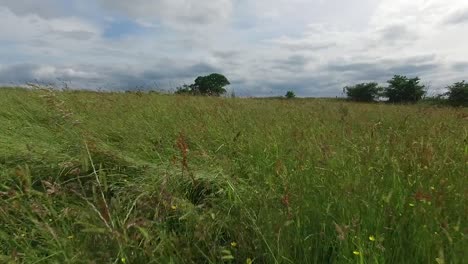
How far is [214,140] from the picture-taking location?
4.04 m

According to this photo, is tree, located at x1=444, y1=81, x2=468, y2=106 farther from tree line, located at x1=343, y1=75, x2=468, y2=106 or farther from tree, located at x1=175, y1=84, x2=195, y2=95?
tree, located at x1=175, y1=84, x2=195, y2=95

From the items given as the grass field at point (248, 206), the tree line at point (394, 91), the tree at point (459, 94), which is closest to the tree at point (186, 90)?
the tree line at point (394, 91)

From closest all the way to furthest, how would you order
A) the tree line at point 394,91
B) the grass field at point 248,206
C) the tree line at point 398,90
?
the grass field at point 248,206 → the tree line at point 394,91 → the tree line at point 398,90

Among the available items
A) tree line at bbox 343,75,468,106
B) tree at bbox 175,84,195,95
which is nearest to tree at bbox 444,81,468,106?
tree line at bbox 343,75,468,106

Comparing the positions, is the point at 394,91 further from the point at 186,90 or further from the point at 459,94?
the point at 186,90

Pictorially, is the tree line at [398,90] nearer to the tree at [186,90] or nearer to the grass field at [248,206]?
the tree at [186,90]


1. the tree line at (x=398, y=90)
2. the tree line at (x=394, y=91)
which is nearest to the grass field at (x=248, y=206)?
the tree line at (x=394, y=91)

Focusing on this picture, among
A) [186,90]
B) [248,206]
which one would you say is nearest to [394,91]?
[186,90]

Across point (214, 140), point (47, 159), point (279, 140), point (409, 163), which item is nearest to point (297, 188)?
point (409, 163)

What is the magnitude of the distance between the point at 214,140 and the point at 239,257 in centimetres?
233

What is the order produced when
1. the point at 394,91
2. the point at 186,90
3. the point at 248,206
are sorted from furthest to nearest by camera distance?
1. the point at 394,91
2. the point at 186,90
3. the point at 248,206

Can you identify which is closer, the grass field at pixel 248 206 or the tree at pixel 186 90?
the grass field at pixel 248 206

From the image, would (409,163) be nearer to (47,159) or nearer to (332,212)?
(332,212)

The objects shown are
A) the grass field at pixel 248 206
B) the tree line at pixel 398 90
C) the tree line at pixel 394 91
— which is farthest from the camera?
the tree line at pixel 398 90
